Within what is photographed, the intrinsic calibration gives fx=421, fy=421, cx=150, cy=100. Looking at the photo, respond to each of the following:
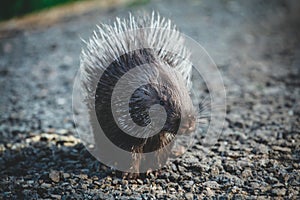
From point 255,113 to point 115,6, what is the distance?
19.7 feet

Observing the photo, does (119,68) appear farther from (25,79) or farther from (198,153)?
(25,79)

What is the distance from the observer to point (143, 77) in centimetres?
370

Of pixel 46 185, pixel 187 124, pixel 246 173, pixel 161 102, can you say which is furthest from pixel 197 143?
pixel 46 185

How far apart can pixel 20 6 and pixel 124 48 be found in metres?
6.92

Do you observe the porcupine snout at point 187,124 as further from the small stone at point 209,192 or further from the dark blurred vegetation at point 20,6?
the dark blurred vegetation at point 20,6

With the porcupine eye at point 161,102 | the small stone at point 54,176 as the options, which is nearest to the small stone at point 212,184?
the porcupine eye at point 161,102

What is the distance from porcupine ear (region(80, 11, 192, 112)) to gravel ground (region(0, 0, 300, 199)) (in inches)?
33.4

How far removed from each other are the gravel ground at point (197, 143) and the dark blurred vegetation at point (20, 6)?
81cm

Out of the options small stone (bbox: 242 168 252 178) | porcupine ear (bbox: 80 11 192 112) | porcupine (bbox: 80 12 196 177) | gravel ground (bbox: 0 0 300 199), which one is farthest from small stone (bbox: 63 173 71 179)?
small stone (bbox: 242 168 252 178)

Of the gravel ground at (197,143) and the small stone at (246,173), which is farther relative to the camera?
the small stone at (246,173)

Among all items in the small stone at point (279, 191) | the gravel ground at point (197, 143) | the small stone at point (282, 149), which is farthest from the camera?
the small stone at point (282, 149)

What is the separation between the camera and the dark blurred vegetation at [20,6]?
9.74 metres

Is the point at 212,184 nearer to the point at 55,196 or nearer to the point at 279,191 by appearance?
the point at 279,191

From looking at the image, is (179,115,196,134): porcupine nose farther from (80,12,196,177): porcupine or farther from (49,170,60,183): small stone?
(49,170,60,183): small stone
